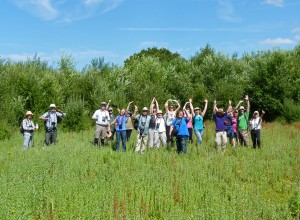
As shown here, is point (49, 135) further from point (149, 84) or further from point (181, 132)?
point (149, 84)

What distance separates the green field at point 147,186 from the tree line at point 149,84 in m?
13.7

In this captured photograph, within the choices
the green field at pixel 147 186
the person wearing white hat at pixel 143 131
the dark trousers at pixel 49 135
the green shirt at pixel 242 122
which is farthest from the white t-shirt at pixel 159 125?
the dark trousers at pixel 49 135

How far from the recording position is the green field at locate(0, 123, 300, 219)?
638 cm

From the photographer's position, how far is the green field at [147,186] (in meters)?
6.38

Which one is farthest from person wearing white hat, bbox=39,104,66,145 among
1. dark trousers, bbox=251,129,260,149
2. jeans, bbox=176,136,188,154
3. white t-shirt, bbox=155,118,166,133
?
dark trousers, bbox=251,129,260,149

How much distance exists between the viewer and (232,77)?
35.2 m

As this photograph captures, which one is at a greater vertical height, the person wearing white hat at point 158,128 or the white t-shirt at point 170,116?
the white t-shirt at point 170,116

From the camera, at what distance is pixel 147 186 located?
794cm

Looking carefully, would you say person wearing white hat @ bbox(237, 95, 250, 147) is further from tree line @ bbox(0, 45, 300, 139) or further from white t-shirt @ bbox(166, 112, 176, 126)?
tree line @ bbox(0, 45, 300, 139)

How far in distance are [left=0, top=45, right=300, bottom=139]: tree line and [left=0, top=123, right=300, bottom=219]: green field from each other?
13.7 m

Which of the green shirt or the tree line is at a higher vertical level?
the tree line

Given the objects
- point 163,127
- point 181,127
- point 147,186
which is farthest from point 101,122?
point 147,186

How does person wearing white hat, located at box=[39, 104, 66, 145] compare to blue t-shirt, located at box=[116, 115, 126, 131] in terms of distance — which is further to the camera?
person wearing white hat, located at box=[39, 104, 66, 145]

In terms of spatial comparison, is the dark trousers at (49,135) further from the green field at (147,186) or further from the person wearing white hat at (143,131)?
the person wearing white hat at (143,131)
